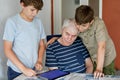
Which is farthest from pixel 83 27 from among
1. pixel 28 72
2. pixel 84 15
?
pixel 28 72

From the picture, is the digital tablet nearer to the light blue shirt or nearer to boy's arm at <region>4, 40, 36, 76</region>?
boy's arm at <region>4, 40, 36, 76</region>

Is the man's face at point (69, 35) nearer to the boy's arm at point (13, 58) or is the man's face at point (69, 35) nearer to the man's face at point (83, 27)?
the man's face at point (83, 27)

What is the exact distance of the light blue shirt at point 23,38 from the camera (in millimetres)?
1902

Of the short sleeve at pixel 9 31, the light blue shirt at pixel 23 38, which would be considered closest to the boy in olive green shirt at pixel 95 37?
the light blue shirt at pixel 23 38

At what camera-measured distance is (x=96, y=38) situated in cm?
197

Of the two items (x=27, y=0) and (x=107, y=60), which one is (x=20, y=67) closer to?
(x=27, y=0)

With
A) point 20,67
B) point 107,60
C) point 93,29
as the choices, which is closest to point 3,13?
point 20,67

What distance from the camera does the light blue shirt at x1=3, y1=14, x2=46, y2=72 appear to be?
1902 mm

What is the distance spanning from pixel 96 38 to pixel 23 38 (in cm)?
54

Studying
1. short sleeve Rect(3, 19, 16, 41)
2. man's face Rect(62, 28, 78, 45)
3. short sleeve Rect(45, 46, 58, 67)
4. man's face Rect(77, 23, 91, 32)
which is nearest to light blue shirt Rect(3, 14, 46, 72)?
short sleeve Rect(3, 19, 16, 41)

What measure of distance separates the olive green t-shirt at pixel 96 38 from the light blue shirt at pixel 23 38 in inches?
14.4

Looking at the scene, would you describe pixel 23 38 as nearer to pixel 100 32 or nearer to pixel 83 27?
pixel 83 27

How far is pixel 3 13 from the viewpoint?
7.53 feet

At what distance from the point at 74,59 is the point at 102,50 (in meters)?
0.23
